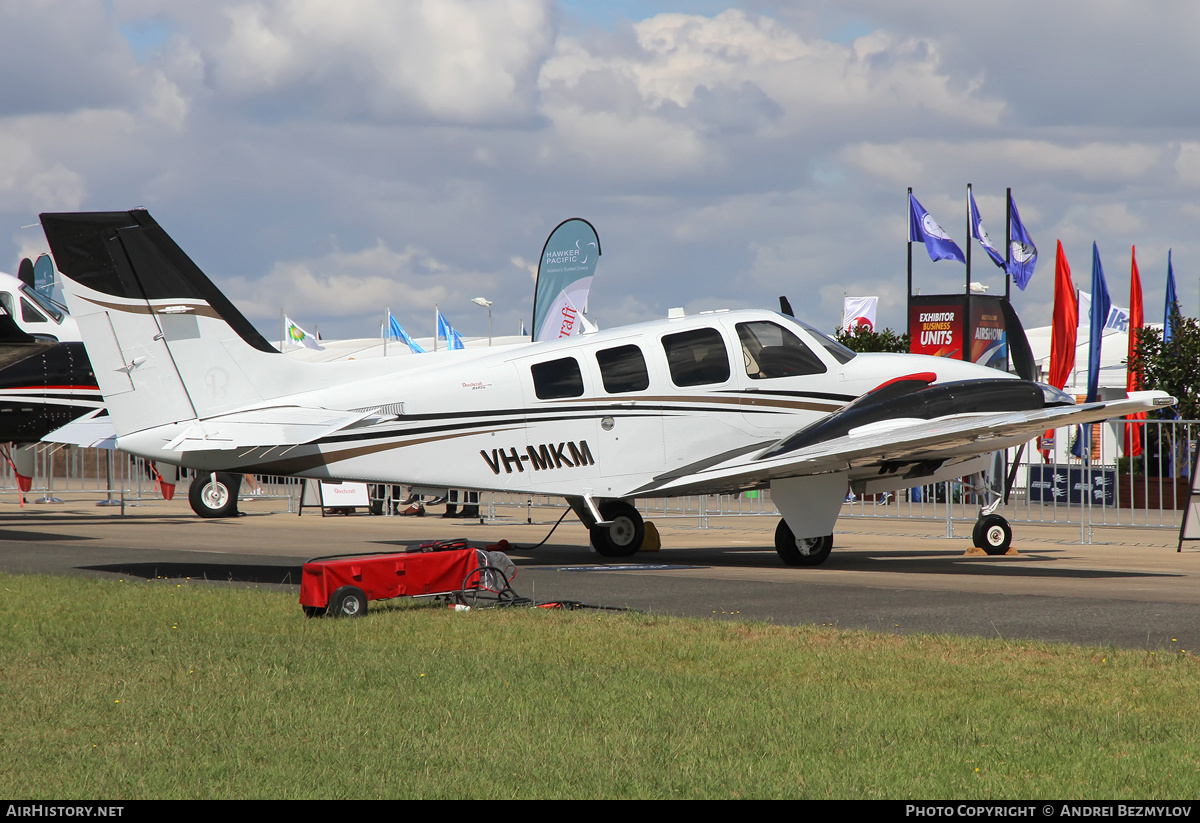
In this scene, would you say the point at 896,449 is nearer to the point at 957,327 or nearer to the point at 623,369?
the point at 623,369

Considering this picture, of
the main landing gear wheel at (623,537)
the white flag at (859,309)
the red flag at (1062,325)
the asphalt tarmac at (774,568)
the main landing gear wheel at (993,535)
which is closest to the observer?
the asphalt tarmac at (774,568)

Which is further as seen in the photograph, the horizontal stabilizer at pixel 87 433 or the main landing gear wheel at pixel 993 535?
the horizontal stabilizer at pixel 87 433

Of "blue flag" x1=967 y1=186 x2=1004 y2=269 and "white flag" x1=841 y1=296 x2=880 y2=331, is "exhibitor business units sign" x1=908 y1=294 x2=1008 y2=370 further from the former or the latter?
"white flag" x1=841 y1=296 x2=880 y2=331

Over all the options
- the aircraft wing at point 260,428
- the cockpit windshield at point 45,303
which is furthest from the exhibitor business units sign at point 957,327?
the aircraft wing at point 260,428

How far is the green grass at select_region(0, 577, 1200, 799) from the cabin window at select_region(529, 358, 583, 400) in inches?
202

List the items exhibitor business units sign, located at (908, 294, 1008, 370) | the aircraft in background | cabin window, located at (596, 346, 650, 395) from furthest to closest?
exhibitor business units sign, located at (908, 294, 1008, 370)
the aircraft in background
cabin window, located at (596, 346, 650, 395)

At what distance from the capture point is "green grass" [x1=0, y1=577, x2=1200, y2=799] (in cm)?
484

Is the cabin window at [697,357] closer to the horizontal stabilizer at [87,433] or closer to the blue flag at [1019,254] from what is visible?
the horizontal stabilizer at [87,433]

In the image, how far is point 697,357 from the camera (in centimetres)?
1421

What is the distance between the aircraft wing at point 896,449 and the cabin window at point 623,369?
116 cm

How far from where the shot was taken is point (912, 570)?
1438 centimetres

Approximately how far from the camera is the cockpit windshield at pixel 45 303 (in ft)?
76.6

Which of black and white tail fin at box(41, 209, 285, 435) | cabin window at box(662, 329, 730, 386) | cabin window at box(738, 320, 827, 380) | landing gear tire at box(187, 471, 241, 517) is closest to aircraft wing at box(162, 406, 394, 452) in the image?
black and white tail fin at box(41, 209, 285, 435)

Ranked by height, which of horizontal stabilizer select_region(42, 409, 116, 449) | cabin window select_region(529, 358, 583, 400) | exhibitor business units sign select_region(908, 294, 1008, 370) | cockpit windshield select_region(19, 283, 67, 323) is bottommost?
horizontal stabilizer select_region(42, 409, 116, 449)
